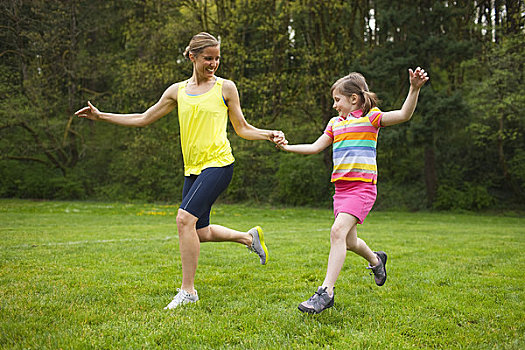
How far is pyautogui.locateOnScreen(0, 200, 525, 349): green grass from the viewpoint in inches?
125

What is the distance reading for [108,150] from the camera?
26109 mm

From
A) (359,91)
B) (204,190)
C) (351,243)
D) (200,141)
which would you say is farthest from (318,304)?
(359,91)

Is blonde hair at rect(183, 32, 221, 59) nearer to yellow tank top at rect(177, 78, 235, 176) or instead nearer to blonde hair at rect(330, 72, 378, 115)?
yellow tank top at rect(177, 78, 235, 176)

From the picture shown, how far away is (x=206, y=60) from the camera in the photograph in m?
4.10

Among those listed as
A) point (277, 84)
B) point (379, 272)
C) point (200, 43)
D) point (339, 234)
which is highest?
point (277, 84)

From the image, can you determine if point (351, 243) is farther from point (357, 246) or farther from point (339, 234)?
point (339, 234)

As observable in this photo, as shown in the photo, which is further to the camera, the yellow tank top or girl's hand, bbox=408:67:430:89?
the yellow tank top

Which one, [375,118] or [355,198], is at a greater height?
[375,118]

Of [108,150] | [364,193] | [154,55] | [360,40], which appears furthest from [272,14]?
[364,193]

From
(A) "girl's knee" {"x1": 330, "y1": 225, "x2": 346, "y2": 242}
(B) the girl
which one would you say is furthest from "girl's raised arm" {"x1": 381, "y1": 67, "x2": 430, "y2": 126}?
(A) "girl's knee" {"x1": 330, "y1": 225, "x2": 346, "y2": 242}

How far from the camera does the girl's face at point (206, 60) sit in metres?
4.09

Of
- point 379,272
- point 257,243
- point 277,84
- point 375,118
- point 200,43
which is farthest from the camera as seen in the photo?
point 277,84

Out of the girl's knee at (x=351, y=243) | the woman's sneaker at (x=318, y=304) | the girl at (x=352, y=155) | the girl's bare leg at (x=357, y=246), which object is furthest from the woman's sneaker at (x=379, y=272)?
the woman's sneaker at (x=318, y=304)

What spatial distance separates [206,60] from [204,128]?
606 millimetres
